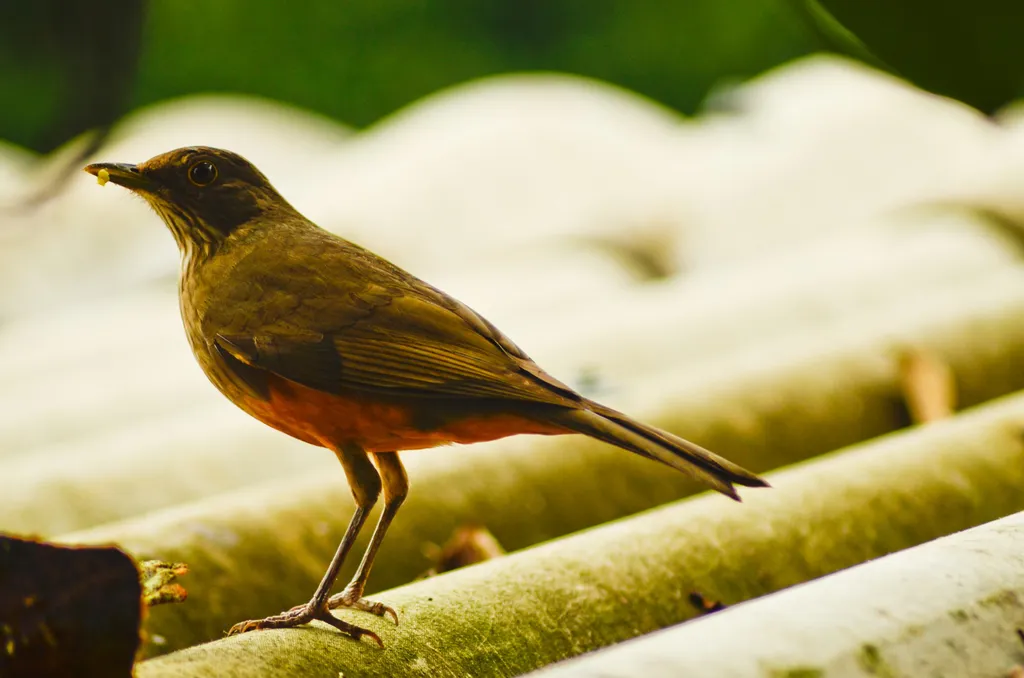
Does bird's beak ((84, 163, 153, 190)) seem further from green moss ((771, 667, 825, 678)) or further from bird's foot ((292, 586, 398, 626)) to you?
green moss ((771, 667, 825, 678))

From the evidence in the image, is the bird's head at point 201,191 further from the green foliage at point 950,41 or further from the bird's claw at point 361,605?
the green foliage at point 950,41

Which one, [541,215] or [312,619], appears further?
[541,215]

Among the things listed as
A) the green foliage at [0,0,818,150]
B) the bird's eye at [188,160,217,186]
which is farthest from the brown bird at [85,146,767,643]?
the green foliage at [0,0,818,150]

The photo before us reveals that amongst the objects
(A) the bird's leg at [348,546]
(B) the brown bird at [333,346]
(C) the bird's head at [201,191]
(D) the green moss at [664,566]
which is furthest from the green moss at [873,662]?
(C) the bird's head at [201,191]

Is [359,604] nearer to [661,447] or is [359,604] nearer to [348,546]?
[348,546]

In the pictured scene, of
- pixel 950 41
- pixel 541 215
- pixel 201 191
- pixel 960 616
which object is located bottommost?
pixel 541 215

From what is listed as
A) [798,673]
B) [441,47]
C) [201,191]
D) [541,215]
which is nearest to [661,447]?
[798,673]

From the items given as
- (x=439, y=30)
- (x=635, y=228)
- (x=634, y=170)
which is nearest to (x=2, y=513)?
(x=635, y=228)
